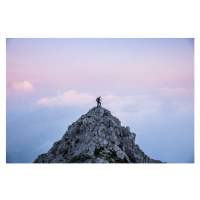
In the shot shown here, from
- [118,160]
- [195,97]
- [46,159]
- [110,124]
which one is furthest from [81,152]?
[195,97]

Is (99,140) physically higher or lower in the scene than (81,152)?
higher

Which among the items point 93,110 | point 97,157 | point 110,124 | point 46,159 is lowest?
point 46,159

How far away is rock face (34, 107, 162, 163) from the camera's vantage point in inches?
1411

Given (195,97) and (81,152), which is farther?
(195,97)

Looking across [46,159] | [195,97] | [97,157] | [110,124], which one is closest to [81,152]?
[97,157]

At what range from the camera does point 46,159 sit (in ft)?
148

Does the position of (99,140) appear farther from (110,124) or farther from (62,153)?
(62,153)

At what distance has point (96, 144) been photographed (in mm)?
37250

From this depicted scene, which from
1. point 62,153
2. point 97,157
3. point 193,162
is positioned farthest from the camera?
point 62,153

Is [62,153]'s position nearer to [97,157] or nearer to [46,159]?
[46,159]

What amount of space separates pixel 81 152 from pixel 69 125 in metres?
15.3

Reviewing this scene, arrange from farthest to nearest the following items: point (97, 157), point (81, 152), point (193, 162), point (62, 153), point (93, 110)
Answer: point (93, 110) < point (62, 153) < point (193, 162) < point (81, 152) < point (97, 157)

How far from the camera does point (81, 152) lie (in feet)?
120

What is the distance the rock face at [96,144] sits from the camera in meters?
35.8
